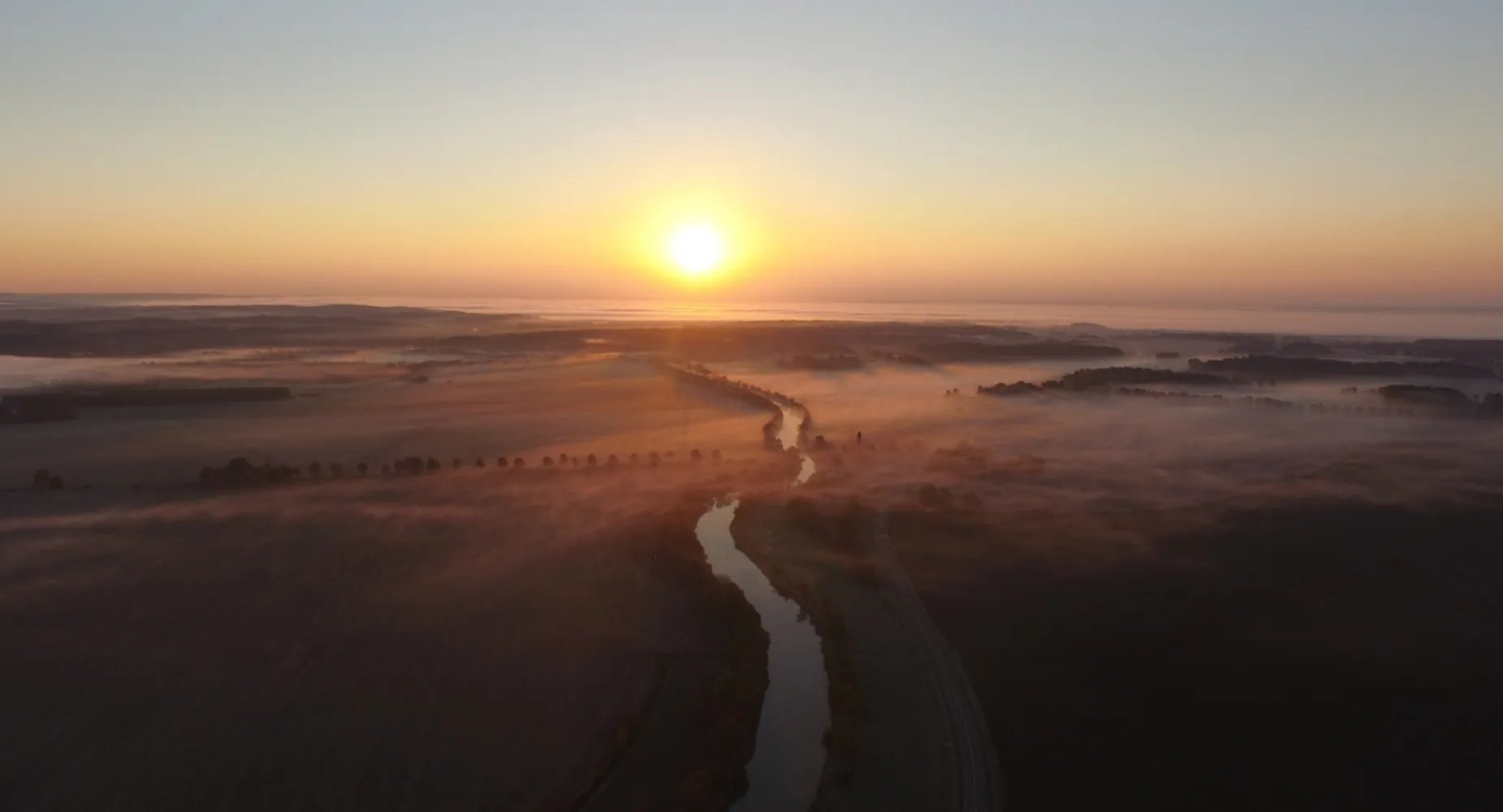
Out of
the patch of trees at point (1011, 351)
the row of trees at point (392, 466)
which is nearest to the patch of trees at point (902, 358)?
the patch of trees at point (1011, 351)

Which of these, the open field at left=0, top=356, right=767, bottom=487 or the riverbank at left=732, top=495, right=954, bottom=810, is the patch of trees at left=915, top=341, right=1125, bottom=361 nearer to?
the open field at left=0, top=356, right=767, bottom=487

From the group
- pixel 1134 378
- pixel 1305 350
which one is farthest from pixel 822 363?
pixel 1305 350

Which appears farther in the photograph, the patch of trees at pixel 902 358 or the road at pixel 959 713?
the patch of trees at pixel 902 358

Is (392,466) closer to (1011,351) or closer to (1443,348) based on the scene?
(1011,351)

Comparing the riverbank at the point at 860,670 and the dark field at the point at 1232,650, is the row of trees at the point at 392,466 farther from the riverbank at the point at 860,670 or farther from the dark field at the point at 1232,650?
the dark field at the point at 1232,650

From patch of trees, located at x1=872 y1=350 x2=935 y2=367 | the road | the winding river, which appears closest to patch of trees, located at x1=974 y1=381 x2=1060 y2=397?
patch of trees, located at x1=872 y1=350 x2=935 y2=367

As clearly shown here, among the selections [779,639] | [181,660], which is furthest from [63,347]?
[779,639]

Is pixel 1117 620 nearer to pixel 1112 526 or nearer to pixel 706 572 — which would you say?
pixel 1112 526
